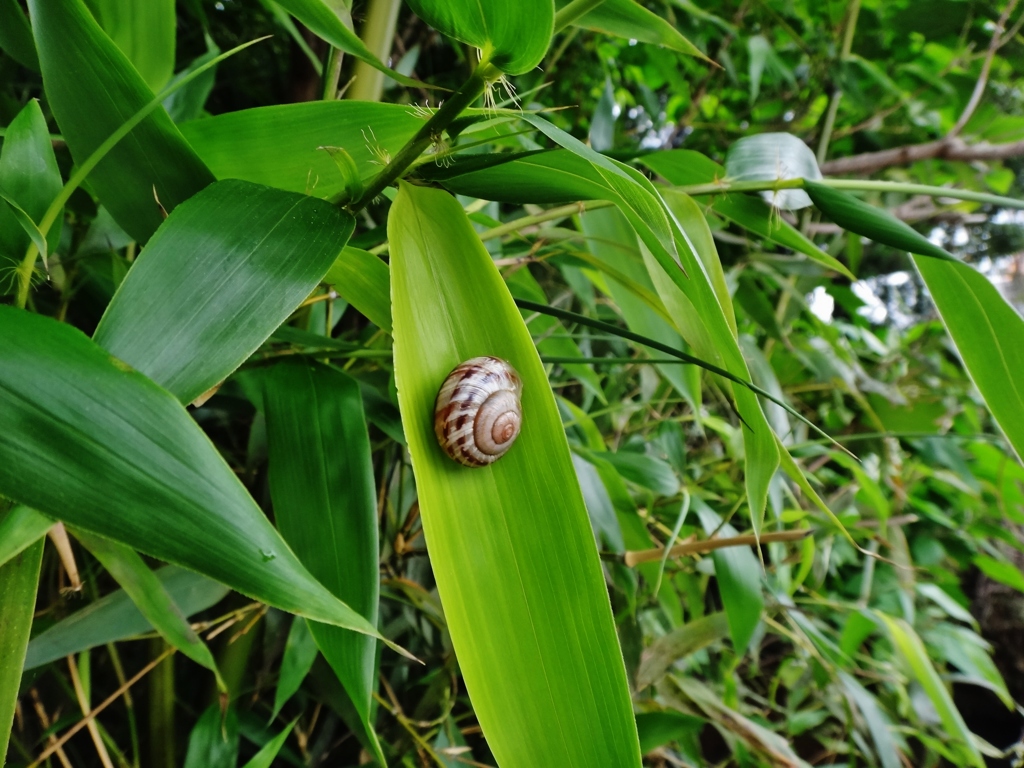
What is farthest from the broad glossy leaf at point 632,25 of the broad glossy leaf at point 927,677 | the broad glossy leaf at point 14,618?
the broad glossy leaf at point 927,677

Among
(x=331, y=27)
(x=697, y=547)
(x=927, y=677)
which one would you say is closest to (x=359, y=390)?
(x=331, y=27)

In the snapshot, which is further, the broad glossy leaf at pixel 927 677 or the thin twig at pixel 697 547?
the broad glossy leaf at pixel 927 677

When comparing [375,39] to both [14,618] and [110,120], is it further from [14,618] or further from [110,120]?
[14,618]

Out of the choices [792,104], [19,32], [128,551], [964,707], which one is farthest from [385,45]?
[964,707]

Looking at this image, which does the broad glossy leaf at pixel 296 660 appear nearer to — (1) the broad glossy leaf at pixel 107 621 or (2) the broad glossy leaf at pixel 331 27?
(1) the broad glossy leaf at pixel 107 621

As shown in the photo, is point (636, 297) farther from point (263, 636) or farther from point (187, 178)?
point (263, 636)

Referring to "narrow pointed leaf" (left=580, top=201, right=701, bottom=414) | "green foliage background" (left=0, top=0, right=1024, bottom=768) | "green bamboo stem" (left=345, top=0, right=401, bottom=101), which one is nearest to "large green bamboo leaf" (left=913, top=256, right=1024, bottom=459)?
"green foliage background" (left=0, top=0, right=1024, bottom=768)
